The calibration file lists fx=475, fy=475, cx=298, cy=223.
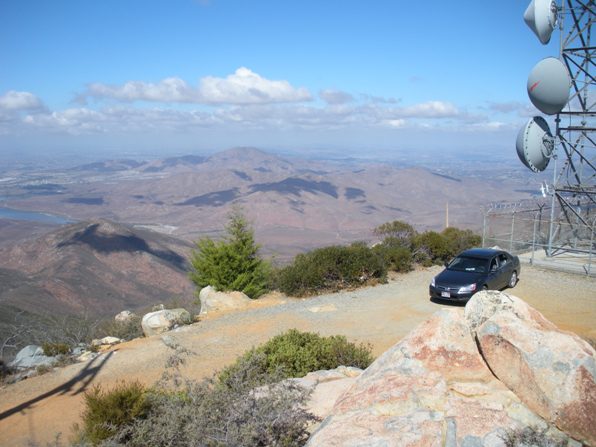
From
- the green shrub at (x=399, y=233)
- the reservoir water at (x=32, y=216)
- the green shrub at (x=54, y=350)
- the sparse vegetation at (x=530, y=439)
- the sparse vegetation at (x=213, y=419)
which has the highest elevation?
the sparse vegetation at (x=530, y=439)

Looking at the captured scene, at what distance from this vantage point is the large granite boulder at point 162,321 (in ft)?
45.2

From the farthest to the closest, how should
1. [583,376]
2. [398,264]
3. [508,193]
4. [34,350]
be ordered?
[508,193] → [398,264] → [34,350] → [583,376]

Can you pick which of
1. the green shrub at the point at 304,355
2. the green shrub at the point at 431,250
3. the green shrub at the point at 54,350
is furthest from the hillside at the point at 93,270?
the green shrub at the point at 304,355

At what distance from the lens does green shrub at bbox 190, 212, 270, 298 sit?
1783 centimetres

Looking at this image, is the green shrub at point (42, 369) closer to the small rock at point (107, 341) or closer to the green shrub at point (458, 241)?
the small rock at point (107, 341)

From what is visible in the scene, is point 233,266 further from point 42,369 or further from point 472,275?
point 472,275

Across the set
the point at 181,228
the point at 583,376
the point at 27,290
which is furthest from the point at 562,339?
the point at 181,228

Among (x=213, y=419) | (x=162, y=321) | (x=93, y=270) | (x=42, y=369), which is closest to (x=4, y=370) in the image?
(x=42, y=369)

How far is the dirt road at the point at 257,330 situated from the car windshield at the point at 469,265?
142cm

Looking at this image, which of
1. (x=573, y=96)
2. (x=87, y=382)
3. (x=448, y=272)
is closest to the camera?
(x=87, y=382)

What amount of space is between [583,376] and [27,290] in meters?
63.2

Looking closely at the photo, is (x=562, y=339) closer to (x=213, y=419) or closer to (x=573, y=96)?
(x=213, y=419)

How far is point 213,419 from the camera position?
552 cm

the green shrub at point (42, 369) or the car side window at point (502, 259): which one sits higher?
the car side window at point (502, 259)
